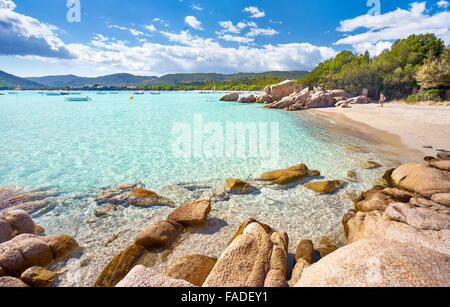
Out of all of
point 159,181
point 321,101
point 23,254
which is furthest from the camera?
point 321,101

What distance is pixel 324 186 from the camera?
265 inches

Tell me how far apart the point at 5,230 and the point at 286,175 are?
24.6 feet

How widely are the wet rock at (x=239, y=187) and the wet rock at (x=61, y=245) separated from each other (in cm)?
422

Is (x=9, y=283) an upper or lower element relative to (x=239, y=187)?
upper

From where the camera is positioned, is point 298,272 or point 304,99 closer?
point 298,272

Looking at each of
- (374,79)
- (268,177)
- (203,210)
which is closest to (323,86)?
(374,79)

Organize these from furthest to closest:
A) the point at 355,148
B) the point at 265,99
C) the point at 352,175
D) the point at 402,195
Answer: the point at 265,99
the point at 355,148
the point at 352,175
the point at 402,195

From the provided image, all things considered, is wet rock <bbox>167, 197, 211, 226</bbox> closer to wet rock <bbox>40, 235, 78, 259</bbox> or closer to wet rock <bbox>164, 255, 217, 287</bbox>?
wet rock <bbox>164, 255, 217, 287</bbox>

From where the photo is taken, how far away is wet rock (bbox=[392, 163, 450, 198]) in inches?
212

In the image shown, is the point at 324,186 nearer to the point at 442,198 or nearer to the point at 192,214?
the point at 442,198

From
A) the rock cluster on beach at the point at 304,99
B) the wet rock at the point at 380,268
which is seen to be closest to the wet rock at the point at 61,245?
the wet rock at the point at 380,268

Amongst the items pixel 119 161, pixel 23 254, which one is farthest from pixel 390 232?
pixel 119 161

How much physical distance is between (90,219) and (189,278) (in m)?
3.64
